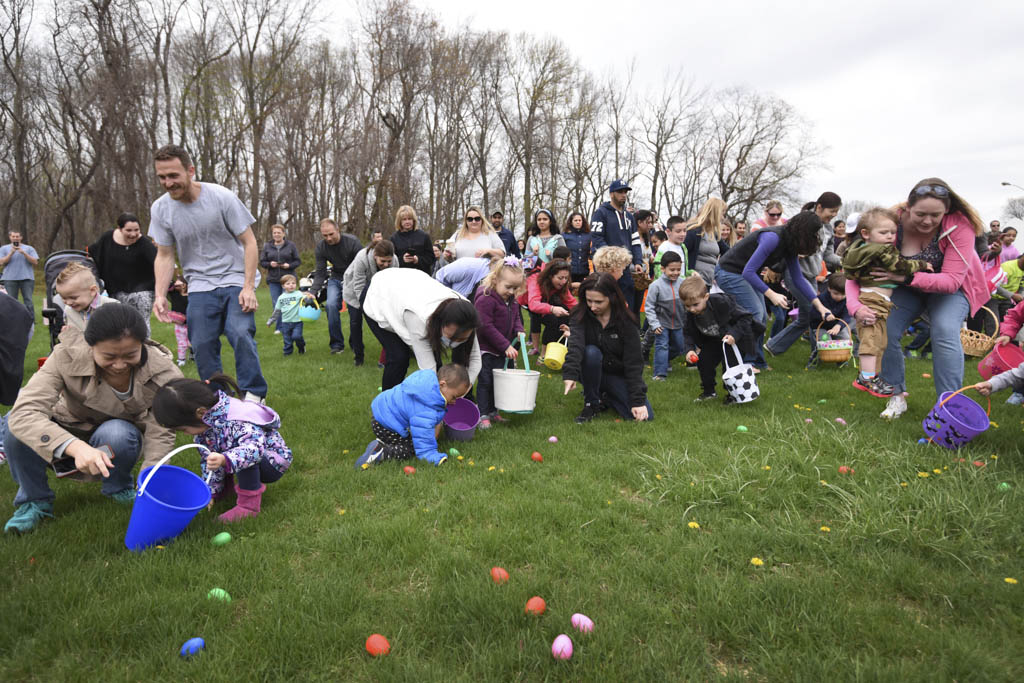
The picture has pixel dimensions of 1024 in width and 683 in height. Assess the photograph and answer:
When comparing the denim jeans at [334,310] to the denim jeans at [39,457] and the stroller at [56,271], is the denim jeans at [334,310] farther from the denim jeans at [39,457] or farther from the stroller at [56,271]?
the denim jeans at [39,457]

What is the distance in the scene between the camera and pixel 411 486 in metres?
3.59

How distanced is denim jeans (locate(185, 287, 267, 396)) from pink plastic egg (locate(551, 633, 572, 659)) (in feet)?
11.3

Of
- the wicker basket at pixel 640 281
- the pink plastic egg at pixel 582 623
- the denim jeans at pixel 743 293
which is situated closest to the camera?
the pink plastic egg at pixel 582 623

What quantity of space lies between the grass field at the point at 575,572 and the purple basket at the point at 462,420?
43 cm

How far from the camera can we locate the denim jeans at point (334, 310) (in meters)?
8.59

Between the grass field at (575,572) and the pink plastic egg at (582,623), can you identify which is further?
the pink plastic egg at (582,623)

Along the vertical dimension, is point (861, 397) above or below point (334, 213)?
below

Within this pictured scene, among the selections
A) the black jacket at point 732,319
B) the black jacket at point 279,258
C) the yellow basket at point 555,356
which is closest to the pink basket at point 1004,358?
the black jacket at point 732,319

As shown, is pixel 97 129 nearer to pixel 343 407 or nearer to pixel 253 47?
pixel 253 47

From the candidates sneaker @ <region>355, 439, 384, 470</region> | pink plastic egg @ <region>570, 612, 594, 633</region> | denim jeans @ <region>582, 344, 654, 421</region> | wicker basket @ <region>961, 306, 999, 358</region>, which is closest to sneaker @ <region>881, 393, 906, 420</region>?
denim jeans @ <region>582, 344, 654, 421</region>

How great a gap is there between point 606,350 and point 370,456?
2356 mm

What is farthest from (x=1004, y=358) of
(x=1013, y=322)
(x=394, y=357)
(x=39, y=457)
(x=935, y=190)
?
(x=39, y=457)

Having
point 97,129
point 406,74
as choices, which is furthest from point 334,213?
point 97,129

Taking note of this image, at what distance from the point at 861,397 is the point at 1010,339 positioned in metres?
1.62
